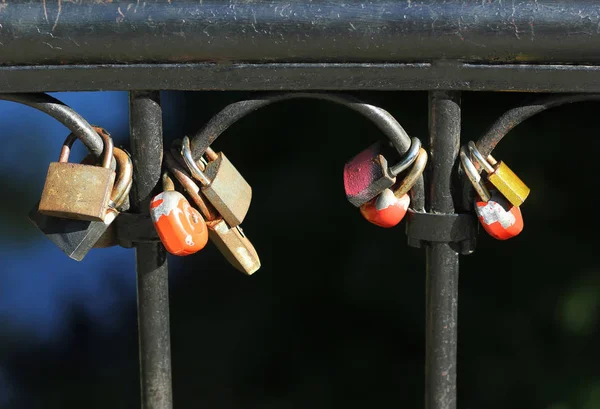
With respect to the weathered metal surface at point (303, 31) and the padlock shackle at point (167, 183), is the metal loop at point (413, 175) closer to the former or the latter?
the weathered metal surface at point (303, 31)

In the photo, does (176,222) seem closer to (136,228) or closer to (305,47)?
(136,228)

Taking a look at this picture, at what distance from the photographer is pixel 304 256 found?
7.24 ft

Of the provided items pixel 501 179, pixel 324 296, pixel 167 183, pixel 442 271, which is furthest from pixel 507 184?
pixel 324 296

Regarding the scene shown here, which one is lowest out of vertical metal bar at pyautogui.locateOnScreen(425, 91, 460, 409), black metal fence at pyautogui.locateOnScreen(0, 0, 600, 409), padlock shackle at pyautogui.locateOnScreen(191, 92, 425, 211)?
vertical metal bar at pyautogui.locateOnScreen(425, 91, 460, 409)

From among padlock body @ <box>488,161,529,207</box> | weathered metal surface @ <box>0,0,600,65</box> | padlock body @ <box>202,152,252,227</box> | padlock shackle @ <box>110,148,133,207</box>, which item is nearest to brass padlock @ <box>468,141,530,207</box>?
padlock body @ <box>488,161,529,207</box>

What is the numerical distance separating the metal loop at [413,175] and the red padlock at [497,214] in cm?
7

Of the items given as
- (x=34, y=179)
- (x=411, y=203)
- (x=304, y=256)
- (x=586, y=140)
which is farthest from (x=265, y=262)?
(x=411, y=203)

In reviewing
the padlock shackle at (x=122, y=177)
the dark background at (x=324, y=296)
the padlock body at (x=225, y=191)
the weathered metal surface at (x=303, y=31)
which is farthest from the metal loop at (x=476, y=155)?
the dark background at (x=324, y=296)

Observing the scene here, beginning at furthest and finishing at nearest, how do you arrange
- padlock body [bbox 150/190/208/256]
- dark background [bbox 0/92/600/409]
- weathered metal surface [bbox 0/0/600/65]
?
dark background [bbox 0/92/600/409] → padlock body [bbox 150/190/208/256] → weathered metal surface [bbox 0/0/600/65]

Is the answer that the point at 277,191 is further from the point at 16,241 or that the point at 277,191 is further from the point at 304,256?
the point at 16,241

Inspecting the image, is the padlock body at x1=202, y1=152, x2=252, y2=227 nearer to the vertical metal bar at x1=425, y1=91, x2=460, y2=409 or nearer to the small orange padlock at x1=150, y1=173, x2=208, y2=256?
the small orange padlock at x1=150, y1=173, x2=208, y2=256

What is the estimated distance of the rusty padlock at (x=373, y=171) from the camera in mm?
856

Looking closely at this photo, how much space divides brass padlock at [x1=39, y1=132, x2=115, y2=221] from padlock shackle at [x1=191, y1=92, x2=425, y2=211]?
0.09 meters

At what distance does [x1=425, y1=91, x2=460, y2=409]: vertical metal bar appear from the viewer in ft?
2.73
